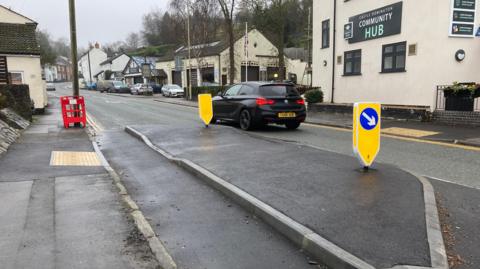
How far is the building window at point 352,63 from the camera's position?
59.4 ft

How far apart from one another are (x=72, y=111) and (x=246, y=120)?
6.49 meters

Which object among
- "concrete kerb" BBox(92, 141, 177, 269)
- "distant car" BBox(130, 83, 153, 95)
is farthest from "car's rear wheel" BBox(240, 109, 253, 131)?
"distant car" BBox(130, 83, 153, 95)

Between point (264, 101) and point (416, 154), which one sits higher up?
point (264, 101)

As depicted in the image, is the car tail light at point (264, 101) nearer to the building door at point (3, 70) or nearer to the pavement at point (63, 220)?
the pavement at point (63, 220)

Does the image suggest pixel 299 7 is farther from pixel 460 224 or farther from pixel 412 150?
pixel 460 224

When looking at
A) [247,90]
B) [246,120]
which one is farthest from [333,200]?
[247,90]

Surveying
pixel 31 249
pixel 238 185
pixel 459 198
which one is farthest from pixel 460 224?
pixel 31 249

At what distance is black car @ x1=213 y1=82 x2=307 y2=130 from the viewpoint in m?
12.5

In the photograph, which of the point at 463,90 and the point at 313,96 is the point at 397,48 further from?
the point at 313,96

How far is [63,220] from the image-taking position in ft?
15.2

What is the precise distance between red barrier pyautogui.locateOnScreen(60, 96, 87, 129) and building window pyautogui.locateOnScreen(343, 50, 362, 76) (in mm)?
11662

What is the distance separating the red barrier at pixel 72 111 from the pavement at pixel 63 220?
22.0 feet

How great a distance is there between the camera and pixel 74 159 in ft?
27.3

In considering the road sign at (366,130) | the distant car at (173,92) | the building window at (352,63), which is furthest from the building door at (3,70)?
the distant car at (173,92)
